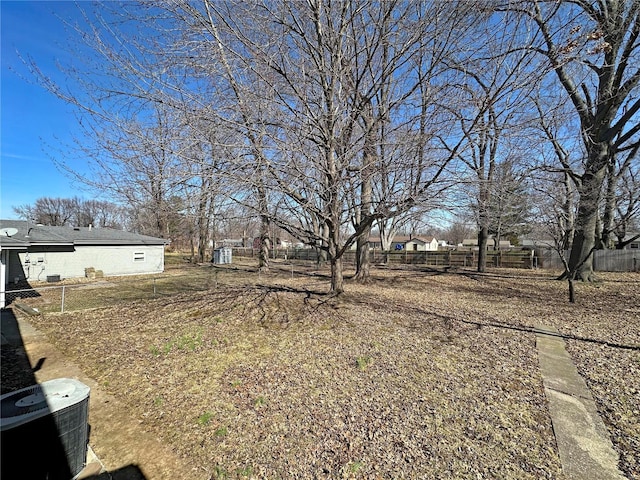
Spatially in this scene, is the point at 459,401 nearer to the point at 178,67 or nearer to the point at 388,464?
the point at 388,464

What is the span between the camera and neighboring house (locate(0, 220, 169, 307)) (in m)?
13.2

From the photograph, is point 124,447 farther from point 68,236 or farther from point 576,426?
point 68,236

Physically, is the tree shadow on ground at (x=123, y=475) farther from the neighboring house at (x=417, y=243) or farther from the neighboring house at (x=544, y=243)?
the neighboring house at (x=417, y=243)

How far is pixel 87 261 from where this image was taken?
1537 cm

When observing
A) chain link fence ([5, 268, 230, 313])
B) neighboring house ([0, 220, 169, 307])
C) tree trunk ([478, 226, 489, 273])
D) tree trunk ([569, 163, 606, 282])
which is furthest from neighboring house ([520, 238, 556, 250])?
→ neighboring house ([0, 220, 169, 307])

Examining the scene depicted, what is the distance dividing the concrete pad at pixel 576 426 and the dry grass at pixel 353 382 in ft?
→ 0.32

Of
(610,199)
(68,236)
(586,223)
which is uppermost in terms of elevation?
(610,199)

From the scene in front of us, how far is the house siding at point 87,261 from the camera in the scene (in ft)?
45.3

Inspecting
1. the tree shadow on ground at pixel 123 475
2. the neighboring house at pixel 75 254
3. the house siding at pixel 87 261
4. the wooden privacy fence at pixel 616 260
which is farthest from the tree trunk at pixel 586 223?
the house siding at pixel 87 261

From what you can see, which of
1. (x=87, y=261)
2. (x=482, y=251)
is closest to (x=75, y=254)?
(x=87, y=261)

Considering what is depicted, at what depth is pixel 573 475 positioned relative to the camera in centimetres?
226

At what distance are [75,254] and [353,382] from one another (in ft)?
56.4

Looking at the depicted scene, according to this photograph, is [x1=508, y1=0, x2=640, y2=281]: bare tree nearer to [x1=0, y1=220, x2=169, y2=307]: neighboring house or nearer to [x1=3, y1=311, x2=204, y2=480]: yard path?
[x1=3, y1=311, x2=204, y2=480]: yard path

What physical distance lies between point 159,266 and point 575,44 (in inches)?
790
